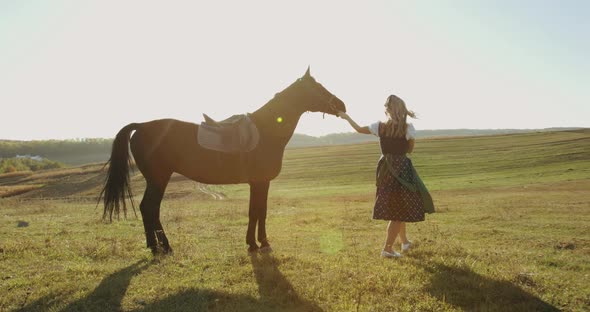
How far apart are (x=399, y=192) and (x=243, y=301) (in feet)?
10.5

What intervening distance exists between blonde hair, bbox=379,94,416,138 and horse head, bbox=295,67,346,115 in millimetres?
1122

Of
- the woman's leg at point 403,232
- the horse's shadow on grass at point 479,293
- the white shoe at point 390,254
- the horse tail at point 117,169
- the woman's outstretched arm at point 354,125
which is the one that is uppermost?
the woman's outstretched arm at point 354,125

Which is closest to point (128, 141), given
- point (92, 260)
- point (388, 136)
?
point (92, 260)

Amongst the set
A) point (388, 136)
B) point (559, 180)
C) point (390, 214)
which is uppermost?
point (388, 136)

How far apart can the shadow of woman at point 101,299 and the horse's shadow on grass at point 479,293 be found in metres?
4.09

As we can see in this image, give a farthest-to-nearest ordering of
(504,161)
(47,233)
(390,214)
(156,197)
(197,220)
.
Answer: (504,161), (197,220), (47,233), (156,197), (390,214)

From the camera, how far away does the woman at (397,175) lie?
6578 millimetres

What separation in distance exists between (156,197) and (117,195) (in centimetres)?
72

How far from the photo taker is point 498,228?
10.8 m

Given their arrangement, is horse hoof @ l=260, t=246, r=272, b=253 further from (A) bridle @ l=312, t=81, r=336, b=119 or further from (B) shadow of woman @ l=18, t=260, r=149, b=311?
(A) bridle @ l=312, t=81, r=336, b=119

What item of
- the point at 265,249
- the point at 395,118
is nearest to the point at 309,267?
the point at 265,249

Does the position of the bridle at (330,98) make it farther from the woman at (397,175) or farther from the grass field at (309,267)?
the grass field at (309,267)

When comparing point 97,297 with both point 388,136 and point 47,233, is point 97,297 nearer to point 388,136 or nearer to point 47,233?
point 388,136

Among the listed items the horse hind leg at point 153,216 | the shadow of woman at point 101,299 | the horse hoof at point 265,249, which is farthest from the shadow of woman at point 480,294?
the horse hind leg at point 153,216
